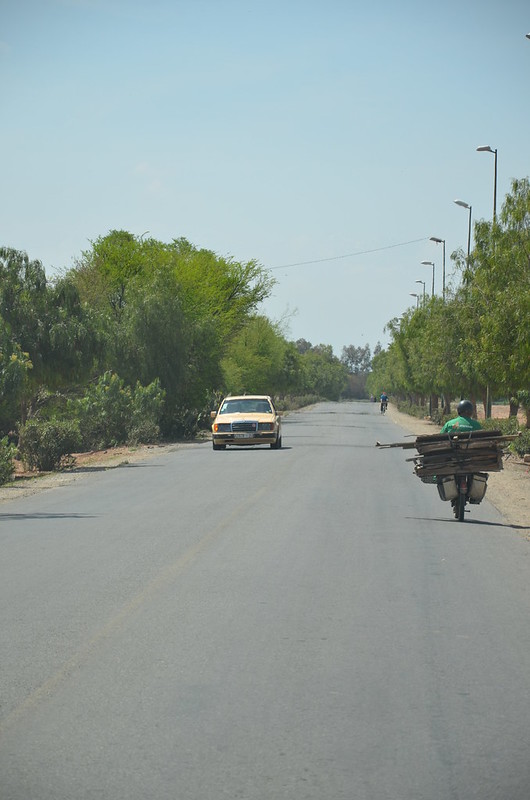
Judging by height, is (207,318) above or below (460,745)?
above

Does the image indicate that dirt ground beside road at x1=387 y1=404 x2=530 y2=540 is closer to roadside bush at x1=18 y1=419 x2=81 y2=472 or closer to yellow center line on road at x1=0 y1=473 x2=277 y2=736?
yellow center line on road at x1=0 y1=473 x2=277 y2=736

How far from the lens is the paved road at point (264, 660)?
16.5 ft

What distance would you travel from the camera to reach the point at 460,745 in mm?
5430

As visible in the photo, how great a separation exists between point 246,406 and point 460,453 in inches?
839

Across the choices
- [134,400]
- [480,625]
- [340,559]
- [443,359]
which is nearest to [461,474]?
[340,559]

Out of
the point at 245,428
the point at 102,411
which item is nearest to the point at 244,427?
the point at 245,428

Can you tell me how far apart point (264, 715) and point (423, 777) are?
114cm

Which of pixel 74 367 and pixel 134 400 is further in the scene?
pixel 134 400

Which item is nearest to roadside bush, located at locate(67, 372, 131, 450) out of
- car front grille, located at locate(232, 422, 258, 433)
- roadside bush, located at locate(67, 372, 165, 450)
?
roadside bush, located at locate(67, 372, 165, 450)

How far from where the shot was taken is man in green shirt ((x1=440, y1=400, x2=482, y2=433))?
1561 cm

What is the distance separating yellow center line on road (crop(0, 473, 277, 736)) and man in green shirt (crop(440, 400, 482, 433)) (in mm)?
3328

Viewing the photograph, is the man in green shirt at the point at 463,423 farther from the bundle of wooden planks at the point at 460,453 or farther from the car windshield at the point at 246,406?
the car windshield at the point at 246,406

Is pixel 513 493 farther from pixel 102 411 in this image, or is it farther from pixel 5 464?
pixel 102 411

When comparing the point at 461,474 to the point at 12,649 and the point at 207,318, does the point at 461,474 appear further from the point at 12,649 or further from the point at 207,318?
the point at 207,318
